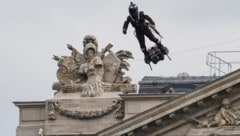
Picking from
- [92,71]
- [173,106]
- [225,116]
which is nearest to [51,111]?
[92,71]

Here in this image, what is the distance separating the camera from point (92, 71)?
73312 mm

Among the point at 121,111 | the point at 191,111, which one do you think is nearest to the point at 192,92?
the point at 191,111

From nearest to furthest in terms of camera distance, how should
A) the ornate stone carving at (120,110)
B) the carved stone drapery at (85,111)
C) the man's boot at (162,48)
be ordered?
the ornate stone carving at (120,110)
the carved stone drapery at (85,111)
the man's boot at (162,48)

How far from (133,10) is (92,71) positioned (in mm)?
3514

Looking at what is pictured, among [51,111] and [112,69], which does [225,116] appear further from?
[51,111]

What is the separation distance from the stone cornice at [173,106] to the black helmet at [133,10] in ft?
20.9

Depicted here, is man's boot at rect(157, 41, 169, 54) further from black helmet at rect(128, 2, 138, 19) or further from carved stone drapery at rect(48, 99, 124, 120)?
carved stone drapery at rect(48, 99, 124, 120)

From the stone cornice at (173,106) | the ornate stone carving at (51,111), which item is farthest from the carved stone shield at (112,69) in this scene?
the stone cornice at (173,106)

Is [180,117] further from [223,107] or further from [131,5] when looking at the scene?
[131,5]

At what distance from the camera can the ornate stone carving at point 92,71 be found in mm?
72875

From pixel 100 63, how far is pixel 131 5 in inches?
125

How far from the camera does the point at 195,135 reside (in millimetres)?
67438

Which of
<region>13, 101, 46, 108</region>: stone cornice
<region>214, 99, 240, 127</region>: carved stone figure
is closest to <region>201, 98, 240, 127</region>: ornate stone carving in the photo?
<region>214, 99, 240, 127</region>: carved stone figure

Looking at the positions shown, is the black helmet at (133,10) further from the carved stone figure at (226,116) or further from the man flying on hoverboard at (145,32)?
the carved stone figure at (226,116)
